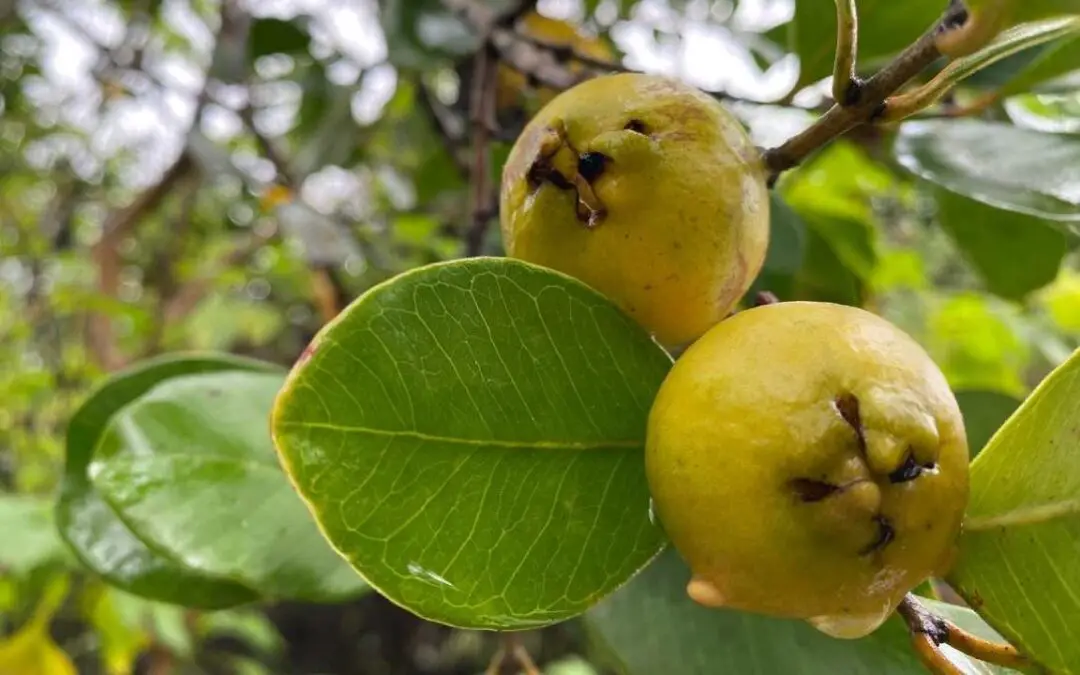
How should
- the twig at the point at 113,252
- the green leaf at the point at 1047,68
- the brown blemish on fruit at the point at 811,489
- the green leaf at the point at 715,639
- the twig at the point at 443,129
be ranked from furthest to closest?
the twig at the point at 113,252 → the twig at the point at 443,129 → the green leaf at the point at 1047,68 → the green leaf at the point at 715,639 → the brown blemish on fruit at the point at 811,489

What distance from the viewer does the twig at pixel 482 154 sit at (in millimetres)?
856

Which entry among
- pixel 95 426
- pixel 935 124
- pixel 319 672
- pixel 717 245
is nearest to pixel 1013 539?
pixel 717 245

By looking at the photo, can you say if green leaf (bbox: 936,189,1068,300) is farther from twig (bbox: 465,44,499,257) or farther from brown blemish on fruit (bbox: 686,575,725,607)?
brown blemish on fruit (bbox: 686,575,725,607)

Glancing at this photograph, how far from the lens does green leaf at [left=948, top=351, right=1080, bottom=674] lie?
373 mm

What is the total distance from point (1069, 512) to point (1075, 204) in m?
0.24

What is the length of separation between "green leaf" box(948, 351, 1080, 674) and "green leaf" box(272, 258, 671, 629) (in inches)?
5.5

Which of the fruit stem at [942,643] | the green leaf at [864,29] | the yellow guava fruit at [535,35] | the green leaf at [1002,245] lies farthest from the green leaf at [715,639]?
the yellow guava fruit at [535,35]

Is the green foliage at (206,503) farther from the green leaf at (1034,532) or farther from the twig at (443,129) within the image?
the twig at (443,129)

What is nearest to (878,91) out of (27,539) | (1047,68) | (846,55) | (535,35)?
(846,55)

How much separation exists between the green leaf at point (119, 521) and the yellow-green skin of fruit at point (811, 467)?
0.41 metres

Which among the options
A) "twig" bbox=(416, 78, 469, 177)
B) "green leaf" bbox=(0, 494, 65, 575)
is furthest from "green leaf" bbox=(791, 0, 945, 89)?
"green leaf" bbox=(0, 494, 65, 575)

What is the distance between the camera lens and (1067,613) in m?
0.37

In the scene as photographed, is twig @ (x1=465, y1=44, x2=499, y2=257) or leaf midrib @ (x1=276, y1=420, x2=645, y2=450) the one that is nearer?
leaf midrib @ (x1=276, y1=420, x2=645, y2=450)

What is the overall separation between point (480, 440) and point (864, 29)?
1.63ft
